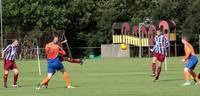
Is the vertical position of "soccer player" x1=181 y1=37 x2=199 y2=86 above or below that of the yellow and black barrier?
below

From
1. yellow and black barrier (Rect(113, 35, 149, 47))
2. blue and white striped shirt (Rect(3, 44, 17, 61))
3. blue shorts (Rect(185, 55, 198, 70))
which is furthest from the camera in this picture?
yellow and black barrier (Rect(113, 35, 149, 47))

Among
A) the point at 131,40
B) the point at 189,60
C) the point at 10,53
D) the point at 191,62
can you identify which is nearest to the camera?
the point at 191,62

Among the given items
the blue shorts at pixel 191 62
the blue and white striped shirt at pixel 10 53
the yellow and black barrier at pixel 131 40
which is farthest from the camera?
the yellow and black barrier at pixel 131 40

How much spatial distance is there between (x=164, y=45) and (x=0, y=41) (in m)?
42.3

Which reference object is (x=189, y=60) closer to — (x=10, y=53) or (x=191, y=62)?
(x=191, y=62)

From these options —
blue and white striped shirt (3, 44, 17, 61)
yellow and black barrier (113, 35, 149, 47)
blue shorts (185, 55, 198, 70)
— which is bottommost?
blue shorts (185, 55, 198, 70)

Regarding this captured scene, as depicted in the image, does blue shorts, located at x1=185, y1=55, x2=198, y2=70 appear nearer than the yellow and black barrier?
Yes

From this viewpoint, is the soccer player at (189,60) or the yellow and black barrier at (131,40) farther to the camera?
the yellow and black barrier at (131,40)

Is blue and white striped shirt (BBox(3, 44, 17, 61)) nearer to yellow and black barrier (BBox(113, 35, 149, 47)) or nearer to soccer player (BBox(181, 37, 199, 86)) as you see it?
soccer player (BBox(181, 37, 199, 86))

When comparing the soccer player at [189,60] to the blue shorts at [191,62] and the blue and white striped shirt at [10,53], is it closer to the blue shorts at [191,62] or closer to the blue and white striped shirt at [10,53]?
the blue shorts at [191,62]

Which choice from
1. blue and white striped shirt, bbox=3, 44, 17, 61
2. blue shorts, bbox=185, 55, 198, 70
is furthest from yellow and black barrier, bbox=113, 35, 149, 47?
blue shorts, bbox=185, 55, 198, 70

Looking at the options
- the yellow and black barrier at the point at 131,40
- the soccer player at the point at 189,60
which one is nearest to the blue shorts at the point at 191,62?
the soccer player at the point at 189,60

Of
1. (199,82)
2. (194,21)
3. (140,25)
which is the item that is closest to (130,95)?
(199,82)

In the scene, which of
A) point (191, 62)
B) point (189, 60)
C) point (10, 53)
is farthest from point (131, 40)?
point (191, 62)
